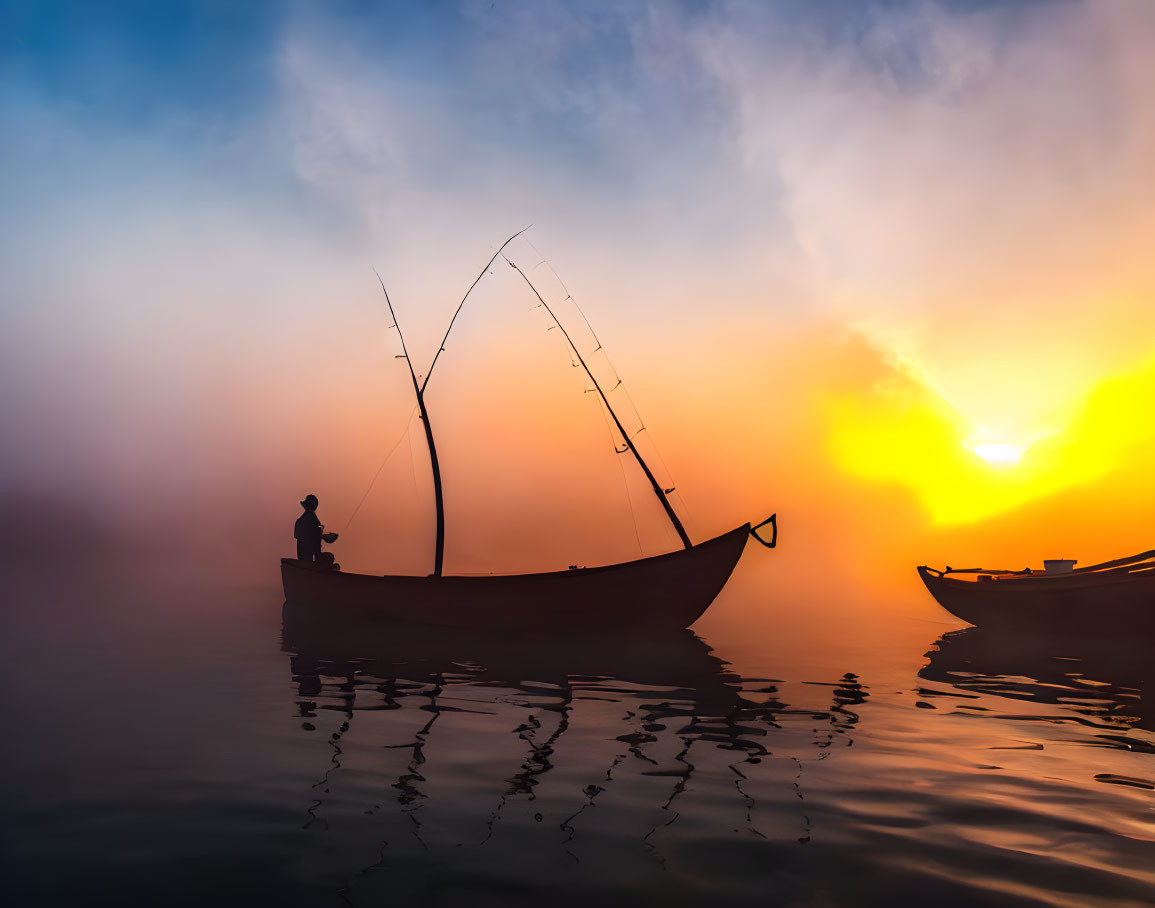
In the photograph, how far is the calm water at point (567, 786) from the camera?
175 inches

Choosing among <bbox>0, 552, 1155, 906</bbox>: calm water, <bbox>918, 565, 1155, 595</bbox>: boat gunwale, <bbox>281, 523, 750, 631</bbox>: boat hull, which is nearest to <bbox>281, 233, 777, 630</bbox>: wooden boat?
<bbox>281, 523, 750, 631</bbox>: boat hull

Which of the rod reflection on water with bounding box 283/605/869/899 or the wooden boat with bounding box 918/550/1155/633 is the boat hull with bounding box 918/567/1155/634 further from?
the rod reflection on water with bounding box 283/605/869/899

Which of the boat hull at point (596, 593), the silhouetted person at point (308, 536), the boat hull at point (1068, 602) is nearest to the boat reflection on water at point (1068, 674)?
the boat hull at point (1068, 602)

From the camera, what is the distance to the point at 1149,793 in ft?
21.1

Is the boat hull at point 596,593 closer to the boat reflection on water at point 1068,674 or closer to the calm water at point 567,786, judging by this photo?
the calm water at point 567,786

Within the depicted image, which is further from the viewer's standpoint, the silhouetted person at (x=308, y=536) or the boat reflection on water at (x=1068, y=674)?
the silhouetted person at (x=308, y=536)

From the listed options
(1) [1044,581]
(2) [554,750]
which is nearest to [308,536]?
(2) [554,750]

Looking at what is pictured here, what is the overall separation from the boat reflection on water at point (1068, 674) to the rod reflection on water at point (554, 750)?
2687 mm

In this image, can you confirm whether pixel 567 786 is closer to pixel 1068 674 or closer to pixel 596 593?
pixel 596 593

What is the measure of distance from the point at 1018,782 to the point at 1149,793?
0.99m

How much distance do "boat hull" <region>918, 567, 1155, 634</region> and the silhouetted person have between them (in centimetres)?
2130

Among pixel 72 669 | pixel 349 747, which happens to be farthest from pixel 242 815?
pixel 72 669

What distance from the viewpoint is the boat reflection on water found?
1048 centimetres

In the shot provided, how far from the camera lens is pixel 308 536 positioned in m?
23.7
